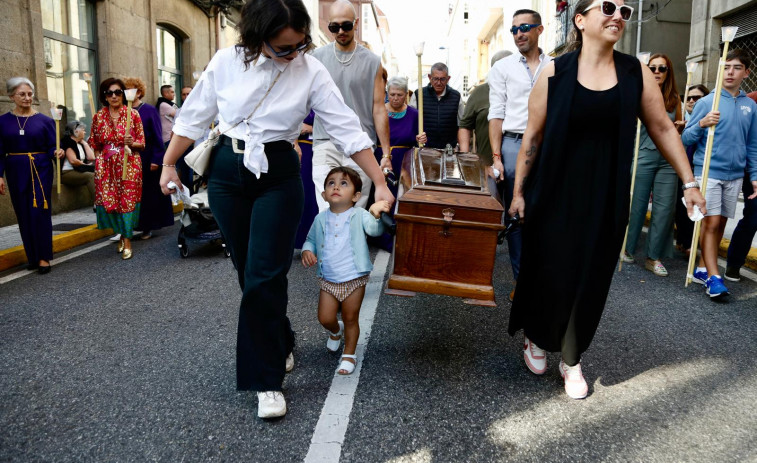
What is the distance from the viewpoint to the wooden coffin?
3.25m

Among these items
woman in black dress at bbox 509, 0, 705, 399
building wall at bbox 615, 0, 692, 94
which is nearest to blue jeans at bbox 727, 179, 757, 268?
woman in black dress at bbox 509, 0, 705, 399

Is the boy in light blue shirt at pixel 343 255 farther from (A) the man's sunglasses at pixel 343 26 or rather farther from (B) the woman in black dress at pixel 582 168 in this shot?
(A) the man's sunglasses at pixel 343 26

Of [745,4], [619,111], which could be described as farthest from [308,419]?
[745,4]

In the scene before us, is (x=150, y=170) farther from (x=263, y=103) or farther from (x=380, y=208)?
(x=380, y=208)

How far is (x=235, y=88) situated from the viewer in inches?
111

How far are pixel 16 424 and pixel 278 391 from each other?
1.22 metres

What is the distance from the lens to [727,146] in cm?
539

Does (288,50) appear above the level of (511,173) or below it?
above

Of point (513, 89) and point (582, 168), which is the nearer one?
point (582, 168)

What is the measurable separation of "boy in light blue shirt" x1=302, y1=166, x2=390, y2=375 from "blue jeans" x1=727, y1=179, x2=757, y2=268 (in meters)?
3.89

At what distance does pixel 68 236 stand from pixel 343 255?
18.1 feet

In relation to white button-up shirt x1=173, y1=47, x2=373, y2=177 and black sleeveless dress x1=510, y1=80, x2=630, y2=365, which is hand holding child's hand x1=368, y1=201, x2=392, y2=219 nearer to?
white button-up shirt x1=173, y1=47, x2=373, y2=177

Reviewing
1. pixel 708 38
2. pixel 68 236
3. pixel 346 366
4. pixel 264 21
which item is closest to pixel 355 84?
pixel 264 21

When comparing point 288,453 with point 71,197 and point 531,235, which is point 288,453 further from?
point 71,197
